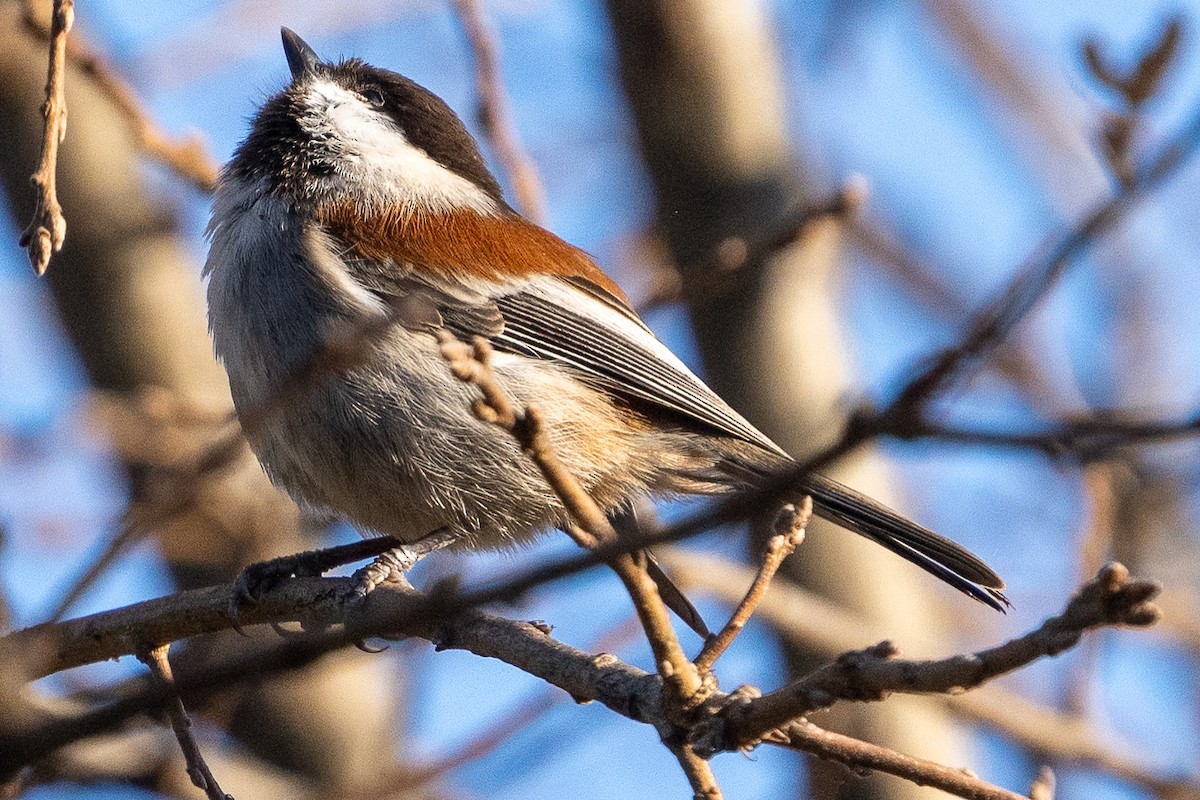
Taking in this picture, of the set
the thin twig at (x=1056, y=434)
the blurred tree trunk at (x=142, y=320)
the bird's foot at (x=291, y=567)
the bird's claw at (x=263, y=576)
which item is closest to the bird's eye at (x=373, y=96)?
the blurred tree trunk at (x=142, y=320)

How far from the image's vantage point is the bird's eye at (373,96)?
14.3ft

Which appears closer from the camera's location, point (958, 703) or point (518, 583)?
point (518, 583)

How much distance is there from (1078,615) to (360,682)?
14.4 feet

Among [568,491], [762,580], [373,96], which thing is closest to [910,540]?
[762,580]

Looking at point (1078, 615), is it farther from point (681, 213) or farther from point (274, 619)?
point (681, 213)

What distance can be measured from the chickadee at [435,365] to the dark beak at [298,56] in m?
0.34

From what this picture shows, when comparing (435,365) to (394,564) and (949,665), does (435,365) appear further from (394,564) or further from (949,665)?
(949,665)

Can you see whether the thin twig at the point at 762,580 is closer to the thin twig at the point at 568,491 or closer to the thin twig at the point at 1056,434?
the thin twig at the point at 568,491

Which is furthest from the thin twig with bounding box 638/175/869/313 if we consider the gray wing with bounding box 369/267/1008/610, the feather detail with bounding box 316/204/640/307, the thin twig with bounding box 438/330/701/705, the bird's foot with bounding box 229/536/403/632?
the thin twig with bounding box 438/330/701/705

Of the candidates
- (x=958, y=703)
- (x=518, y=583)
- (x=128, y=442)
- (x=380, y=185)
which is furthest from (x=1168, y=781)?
(x=128, y=442)

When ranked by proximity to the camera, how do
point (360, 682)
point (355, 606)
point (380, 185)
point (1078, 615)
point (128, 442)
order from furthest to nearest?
point (360, 682), point (128, 442), point (380, 185), point (355, 606), point (1078, 615)

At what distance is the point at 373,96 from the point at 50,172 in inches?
86.5

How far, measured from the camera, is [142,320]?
208 inches

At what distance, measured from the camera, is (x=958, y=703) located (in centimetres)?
425
